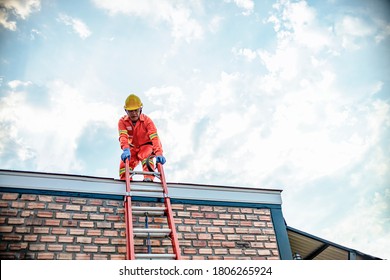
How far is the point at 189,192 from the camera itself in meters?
4.33

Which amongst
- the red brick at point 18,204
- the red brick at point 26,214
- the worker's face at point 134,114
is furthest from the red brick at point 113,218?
the worker's face at point 134,114

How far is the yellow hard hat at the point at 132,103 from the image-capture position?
17.1 feet

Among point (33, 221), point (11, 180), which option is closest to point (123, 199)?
point (33, 221)

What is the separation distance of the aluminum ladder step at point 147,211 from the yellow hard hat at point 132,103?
187 centimetres

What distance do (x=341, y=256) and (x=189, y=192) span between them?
8.63 feet

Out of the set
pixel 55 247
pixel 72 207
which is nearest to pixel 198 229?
pixel 72 207

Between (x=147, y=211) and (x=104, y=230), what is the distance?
0.50 m

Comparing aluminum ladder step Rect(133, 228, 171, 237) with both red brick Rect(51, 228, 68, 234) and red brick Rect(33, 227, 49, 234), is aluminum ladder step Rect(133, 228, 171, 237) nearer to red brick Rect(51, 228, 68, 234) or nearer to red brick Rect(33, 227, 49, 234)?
red brick Rect(51, 228, 68, 234)

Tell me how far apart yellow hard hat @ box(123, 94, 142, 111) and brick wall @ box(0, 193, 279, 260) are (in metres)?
1.70

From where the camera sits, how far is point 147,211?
3.80 m

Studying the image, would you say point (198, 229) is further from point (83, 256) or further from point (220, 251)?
point (83, 256)

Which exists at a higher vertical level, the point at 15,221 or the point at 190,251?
the point at 15,221
